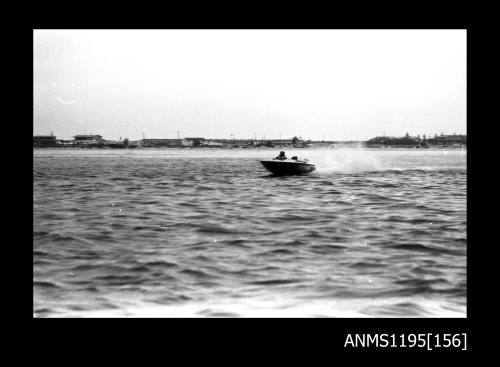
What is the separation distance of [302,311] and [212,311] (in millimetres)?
1242

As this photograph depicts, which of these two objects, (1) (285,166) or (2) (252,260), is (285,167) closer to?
(1) (285,166)

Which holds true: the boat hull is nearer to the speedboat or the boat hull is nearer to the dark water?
the speedboat

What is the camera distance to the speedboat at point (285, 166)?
124ft

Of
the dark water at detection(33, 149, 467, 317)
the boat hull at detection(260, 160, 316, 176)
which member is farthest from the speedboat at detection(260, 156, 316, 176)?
the dark water at detection(33, 149, 467, 317)

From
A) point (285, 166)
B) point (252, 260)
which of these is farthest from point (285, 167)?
point (252, 260)

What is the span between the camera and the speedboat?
37.7 metres

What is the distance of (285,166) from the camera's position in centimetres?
3791

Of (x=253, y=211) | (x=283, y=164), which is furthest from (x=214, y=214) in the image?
(x=283, y=164)

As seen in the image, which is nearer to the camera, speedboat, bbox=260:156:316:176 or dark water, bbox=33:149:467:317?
dark water, bbox=33:149:467:317

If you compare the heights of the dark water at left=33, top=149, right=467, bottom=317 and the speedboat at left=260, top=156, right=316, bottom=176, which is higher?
the speedboat at left=260, top=156, right=316, bottom=176

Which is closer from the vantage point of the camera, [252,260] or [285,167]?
[252,260]
